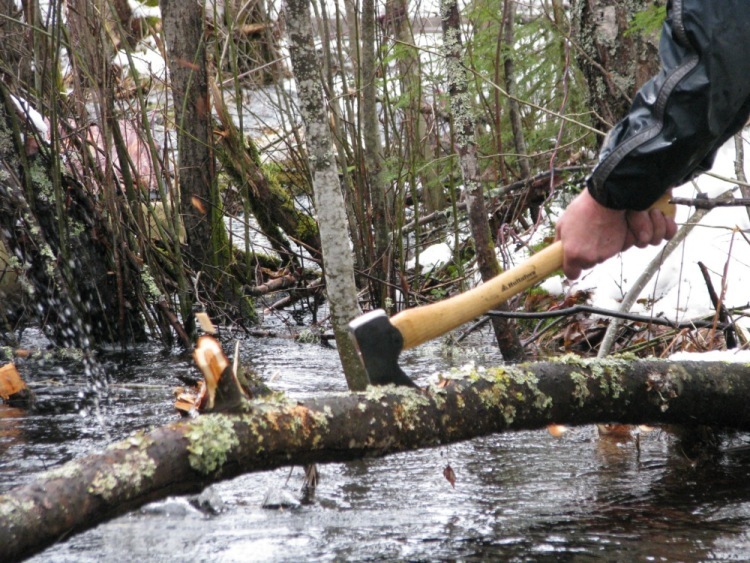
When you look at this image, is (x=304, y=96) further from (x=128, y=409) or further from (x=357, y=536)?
(x=357, y=536)

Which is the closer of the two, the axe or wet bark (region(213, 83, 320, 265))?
the axe

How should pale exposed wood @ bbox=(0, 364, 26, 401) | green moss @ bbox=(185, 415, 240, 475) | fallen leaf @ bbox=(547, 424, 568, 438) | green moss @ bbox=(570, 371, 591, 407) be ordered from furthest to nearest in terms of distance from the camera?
pale exposed wood @ bbox=(0, 364, 26, 401)
fallen leaf @ bbox=(547, 424, 568, 438)
green moss @ bbox=(570, 371, 591, 407)
green moss @ bbox=(185, 415, 240, 475)

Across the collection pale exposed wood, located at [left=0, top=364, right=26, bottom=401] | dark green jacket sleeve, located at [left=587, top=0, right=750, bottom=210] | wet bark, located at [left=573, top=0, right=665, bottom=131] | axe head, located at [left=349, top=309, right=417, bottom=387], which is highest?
wet bark, located at [left=573, top=0, right=665, bottom=131]

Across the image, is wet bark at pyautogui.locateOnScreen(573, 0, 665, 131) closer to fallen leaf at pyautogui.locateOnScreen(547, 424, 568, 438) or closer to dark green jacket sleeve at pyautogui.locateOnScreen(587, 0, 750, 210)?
fallen leaf at pyautogui.locateOnScreen(547, 424, 568, 438)

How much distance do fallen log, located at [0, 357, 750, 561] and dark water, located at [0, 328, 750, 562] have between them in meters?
0.29

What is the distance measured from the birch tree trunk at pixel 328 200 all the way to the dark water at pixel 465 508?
2.82 feet

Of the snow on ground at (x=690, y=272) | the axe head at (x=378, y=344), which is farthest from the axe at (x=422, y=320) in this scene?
the snow on ground at (x=690, y=272)

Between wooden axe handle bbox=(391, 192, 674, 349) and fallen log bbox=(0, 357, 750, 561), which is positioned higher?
wooden axe handle bbox=(391, 192, 674, 349)

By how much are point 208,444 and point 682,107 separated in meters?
1.53

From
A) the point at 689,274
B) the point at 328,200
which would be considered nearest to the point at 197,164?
the point at 328,200

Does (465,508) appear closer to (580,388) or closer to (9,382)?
(580,388)

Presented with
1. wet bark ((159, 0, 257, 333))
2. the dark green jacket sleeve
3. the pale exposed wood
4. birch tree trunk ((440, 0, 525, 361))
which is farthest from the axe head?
wet bark ((159, 0, 257, 333))

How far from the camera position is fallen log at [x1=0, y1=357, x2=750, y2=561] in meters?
1.86

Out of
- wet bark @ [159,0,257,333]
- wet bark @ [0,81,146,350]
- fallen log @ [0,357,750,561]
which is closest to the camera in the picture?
fallen log @ [0,357,750,561]
